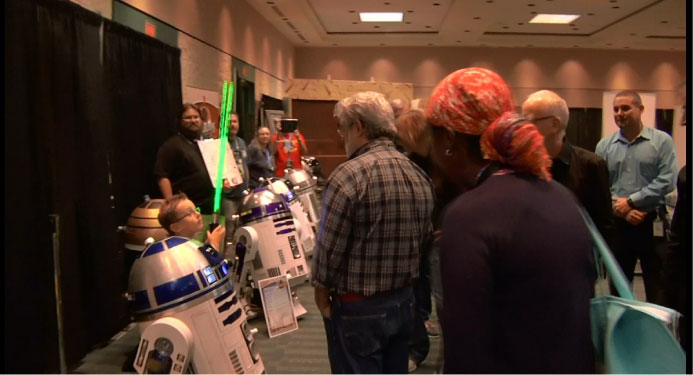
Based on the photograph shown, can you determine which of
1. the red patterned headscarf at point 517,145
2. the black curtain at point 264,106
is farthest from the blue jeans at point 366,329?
the black curtain at point 264,106

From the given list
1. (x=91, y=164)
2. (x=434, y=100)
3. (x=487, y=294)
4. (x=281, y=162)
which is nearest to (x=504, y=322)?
(x=487, y=294)

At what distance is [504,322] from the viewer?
3.33 feet

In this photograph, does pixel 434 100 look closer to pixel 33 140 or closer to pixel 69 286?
pixel 33 140

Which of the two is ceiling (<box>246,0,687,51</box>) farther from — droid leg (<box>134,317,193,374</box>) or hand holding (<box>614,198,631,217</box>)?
droid leg (<box>134,317,193,374</box>)

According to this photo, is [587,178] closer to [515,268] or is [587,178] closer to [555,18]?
[515,268]

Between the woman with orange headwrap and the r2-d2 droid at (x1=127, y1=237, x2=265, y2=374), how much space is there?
150cm

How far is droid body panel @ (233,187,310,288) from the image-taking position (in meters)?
3.75

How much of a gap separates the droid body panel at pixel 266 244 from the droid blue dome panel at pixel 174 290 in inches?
54.1

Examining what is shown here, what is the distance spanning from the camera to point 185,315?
90.4 inches

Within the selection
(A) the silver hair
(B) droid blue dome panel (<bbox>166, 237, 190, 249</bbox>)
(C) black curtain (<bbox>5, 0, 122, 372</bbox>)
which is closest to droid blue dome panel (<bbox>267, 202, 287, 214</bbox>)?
(C) black curtain (<bbox>5, 0, 122, 372</bbox>)

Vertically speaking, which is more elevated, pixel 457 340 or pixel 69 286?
pixel 457 340

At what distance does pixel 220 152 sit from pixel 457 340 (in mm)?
3340

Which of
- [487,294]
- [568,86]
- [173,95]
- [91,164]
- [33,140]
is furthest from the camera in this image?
[568,86]

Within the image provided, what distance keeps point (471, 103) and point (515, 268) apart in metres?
0.35
